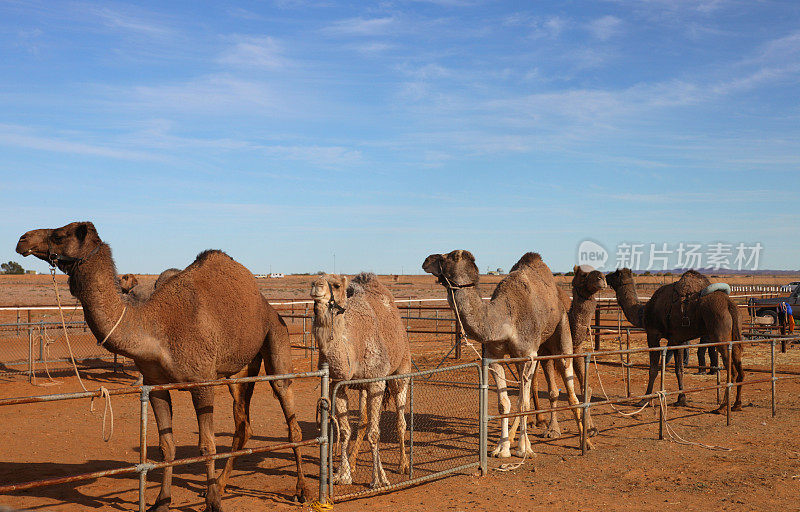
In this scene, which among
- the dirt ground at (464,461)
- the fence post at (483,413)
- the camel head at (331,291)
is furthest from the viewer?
the fence post at (483,413)

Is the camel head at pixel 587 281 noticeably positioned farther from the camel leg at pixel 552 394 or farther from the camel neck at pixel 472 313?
the camel neck at pixel 472 313

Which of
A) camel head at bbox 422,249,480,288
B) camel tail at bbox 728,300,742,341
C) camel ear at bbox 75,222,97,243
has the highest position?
camel ear at bbox 75,222,97,243

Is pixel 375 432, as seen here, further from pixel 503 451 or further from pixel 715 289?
pixel 715 289

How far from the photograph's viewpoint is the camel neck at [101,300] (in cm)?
580

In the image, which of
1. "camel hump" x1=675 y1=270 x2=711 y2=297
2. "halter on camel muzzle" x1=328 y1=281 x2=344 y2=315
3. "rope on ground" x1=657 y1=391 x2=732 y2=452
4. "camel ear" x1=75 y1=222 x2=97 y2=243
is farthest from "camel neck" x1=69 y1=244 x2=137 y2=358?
"camel hump" x1=675 y1=270 x2=711 y2=297

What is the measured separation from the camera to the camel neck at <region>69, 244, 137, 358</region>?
5.80 meters

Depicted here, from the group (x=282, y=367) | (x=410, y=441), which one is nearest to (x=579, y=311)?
(x=410, y=441)

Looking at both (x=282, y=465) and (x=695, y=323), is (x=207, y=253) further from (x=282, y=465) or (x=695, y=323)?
(x=695, y=323)

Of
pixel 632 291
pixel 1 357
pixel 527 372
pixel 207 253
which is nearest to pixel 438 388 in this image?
pixel 632 291

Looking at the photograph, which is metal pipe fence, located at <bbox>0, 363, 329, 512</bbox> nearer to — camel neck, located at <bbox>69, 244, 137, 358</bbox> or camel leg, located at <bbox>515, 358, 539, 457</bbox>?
camel neck, located at <bbox>69, 244, 137, 358</bbox>

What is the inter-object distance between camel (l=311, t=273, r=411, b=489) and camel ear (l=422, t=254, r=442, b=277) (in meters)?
0.70

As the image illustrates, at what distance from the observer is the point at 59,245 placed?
580 cm

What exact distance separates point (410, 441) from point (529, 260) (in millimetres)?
3689

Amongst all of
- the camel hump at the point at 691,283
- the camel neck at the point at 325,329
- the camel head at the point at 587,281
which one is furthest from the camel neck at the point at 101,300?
the camel hump at the point at 691,283
